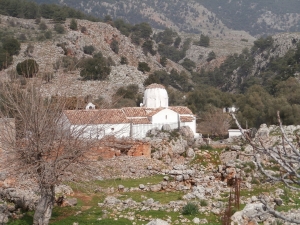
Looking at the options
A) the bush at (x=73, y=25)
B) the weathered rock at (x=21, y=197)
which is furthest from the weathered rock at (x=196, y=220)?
the bush at (x=73, y=25)

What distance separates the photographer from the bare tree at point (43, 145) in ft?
38.6

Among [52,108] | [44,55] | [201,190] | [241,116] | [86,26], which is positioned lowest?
[201,190]

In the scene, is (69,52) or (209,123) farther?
(69,52)

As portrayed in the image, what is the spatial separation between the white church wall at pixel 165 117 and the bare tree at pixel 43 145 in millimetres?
27532

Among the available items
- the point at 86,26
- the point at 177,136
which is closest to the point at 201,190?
the point at 177,136

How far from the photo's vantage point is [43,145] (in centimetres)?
1192

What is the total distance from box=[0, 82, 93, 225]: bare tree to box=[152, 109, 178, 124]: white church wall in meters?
27.5

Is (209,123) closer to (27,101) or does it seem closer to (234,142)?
(234,142)

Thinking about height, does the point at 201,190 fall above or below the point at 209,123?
below

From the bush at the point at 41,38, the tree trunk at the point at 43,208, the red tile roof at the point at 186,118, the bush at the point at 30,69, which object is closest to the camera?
the tree trunk at the point at 43,208

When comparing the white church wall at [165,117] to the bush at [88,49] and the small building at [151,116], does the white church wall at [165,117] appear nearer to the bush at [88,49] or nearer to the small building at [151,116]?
the small building at [151,116]

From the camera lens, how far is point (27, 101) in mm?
12242

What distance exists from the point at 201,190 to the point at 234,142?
19.5 metres

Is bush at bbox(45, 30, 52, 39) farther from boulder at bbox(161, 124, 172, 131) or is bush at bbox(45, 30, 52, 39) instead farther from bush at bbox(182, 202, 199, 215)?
bush at bbox(182, 202, 199, 215)
